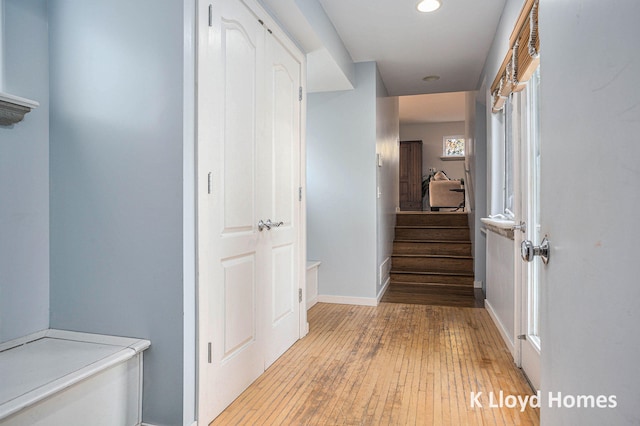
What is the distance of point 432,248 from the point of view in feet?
17.9

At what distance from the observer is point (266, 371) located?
2.36 meters

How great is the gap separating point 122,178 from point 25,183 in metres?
0.40

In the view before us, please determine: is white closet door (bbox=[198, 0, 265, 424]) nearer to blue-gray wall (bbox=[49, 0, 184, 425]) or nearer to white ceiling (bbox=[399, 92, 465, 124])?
blue-gray wall (bbox=[49, 0, 184, 425])

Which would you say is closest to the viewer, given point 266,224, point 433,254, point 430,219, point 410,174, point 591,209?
point 591,209

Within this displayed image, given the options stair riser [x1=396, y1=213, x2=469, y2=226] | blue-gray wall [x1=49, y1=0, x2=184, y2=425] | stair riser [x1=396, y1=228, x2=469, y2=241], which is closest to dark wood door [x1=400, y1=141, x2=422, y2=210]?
stair riser [x1=396, y1=213, x2=469, y2=226]

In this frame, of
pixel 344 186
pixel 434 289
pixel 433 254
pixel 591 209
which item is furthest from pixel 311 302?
pixel 591 209

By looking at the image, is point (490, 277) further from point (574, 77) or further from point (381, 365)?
point (574, 77)

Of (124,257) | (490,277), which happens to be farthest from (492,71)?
(124,257)

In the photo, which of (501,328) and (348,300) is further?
(348,300)

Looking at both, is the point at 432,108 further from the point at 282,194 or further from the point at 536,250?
the point at 536,250

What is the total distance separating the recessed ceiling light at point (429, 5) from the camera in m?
2.83

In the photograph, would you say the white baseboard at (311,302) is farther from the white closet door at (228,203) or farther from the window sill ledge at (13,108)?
the window sill ledge at (13,108)

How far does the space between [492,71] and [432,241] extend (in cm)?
269

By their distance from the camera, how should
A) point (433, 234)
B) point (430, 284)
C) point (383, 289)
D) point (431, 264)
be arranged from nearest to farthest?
1. point (383, 289)
2. point (430, 284)
3. point (431, 264)
4. point (433, 234)
